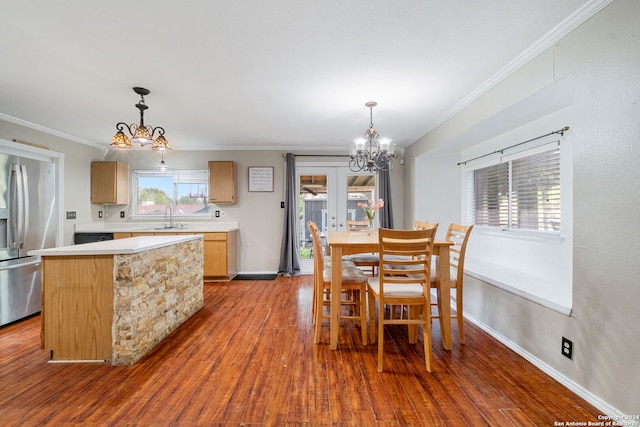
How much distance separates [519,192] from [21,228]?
221 inches

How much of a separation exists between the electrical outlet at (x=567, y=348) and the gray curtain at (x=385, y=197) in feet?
9.62

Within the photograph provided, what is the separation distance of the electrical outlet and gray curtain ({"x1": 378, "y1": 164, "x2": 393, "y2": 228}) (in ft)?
9.62

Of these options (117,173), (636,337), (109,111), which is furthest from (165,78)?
(636,337)

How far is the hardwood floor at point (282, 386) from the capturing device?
1440 millimetres

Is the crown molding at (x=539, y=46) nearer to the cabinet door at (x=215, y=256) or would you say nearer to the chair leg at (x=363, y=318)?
the chair leg at (x=363, y=318)

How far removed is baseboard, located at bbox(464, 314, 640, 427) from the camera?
4.54ft

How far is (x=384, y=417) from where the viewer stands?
4.69ft

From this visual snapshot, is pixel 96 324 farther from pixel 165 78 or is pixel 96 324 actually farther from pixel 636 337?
pixel 636 337

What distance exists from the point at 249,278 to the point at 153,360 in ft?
8.05

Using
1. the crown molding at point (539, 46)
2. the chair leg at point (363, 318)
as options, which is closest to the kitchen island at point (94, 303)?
the chair leg at point (363, 318)

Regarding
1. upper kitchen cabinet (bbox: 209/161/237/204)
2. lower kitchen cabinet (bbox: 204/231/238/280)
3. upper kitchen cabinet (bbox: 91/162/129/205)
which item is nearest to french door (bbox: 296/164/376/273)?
upper kitchen cabinet (bbox: 209/161/237/204)

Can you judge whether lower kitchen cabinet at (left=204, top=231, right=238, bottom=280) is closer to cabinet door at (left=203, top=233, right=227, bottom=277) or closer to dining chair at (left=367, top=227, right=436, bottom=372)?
cabinet door at (left=203, top=233, right=227, bottom=277)

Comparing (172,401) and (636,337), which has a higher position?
(636,337)

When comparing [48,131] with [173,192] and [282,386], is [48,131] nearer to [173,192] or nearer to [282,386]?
[173,192]
